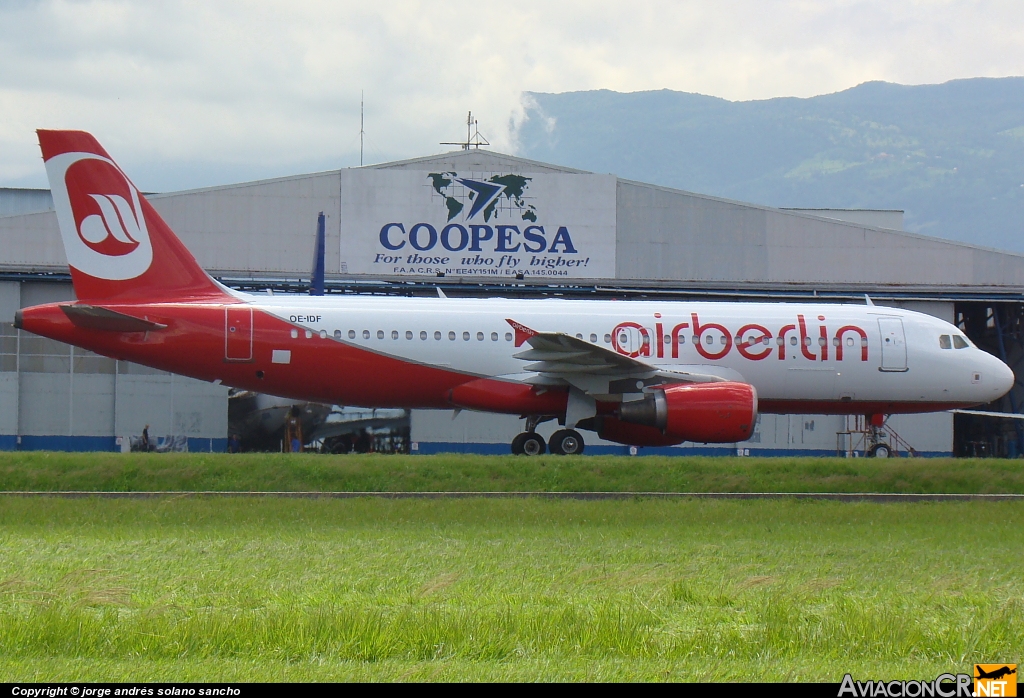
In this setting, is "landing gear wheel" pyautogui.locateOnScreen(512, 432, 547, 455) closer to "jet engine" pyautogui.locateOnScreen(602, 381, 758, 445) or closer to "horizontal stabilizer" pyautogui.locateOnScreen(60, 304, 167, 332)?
"jet engine" pyautogui.locateOnScreen(602, 381, 758, 445)

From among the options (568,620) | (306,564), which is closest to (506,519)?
(306,564)

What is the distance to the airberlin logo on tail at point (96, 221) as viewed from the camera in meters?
20.7

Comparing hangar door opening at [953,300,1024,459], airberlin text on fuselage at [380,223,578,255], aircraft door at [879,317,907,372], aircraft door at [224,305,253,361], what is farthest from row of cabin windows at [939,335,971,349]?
aircraft door at [224,305,253,361]

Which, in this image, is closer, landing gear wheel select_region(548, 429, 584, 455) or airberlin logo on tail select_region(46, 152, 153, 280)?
airberlin logo on tail select_region(46, 152, 153, 280)

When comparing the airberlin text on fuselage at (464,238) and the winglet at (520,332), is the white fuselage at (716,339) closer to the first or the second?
the winglet at (520,332)

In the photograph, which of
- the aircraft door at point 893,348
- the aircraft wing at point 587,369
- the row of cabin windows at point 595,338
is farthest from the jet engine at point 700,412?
the aircraft door at point 893,348

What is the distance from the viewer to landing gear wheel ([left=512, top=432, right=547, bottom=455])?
21181mm

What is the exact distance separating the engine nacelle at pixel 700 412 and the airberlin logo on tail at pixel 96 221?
34.0 feet

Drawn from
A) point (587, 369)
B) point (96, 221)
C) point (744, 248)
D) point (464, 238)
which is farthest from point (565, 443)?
point (744, 248)

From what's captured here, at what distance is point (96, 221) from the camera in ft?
68.4

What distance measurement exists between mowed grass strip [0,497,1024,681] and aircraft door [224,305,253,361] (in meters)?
6.40

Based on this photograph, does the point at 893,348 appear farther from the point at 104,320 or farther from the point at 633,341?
the point at 104,320

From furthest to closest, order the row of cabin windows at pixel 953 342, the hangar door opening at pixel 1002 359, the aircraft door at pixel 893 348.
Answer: the hangar door opening at pixel 1002 359
the row of cabin windows at pixel 953 342
the aircraft door at pixel 893 348

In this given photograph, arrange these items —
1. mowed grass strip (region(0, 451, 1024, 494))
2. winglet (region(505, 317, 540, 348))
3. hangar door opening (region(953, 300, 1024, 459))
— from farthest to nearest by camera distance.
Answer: hangar door opening (region(953, 300, 1024, 459)) → winglet (region(505, 317, 540, 348)) → mowed grass strip (region(0, 451, 1024, 494))
